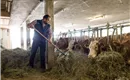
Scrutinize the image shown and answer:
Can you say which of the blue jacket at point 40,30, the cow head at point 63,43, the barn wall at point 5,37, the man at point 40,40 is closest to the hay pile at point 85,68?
the man at point 40,40

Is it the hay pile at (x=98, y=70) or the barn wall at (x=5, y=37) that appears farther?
the barn wall at (x=5, y=37)

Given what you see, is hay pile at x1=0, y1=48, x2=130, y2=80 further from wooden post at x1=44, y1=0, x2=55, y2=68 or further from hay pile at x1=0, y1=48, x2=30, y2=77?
wooden post at x1=44, y1=0, x2=55, y2=68

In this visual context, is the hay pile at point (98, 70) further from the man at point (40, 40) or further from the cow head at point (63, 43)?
the cow head at point (63, 43)

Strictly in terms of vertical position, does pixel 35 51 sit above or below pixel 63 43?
below

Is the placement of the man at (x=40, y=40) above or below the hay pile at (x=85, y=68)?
above

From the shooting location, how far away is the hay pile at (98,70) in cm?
319

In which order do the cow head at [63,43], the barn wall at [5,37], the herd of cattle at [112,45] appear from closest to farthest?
1. the herd of cattle at [112,45]
2. the cow head at [63,43]
3. the barn wall at [5,37]

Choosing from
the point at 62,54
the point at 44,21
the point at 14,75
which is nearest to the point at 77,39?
the point at 62,54

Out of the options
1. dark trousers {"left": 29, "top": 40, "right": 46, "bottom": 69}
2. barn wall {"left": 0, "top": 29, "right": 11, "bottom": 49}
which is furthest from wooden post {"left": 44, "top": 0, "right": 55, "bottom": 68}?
barn wall {"left": 0, "top": 29, "right": 11, "bottom": 49}

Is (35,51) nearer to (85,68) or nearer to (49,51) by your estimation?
(49,51)

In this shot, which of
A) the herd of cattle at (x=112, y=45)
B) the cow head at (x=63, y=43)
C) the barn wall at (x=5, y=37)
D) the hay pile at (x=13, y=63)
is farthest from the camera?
the barn wall at (x=5, y=37)

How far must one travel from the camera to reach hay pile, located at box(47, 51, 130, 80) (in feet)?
10.5

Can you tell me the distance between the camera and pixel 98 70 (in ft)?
10.9

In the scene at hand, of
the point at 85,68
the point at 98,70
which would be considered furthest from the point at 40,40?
the point at 98,70
